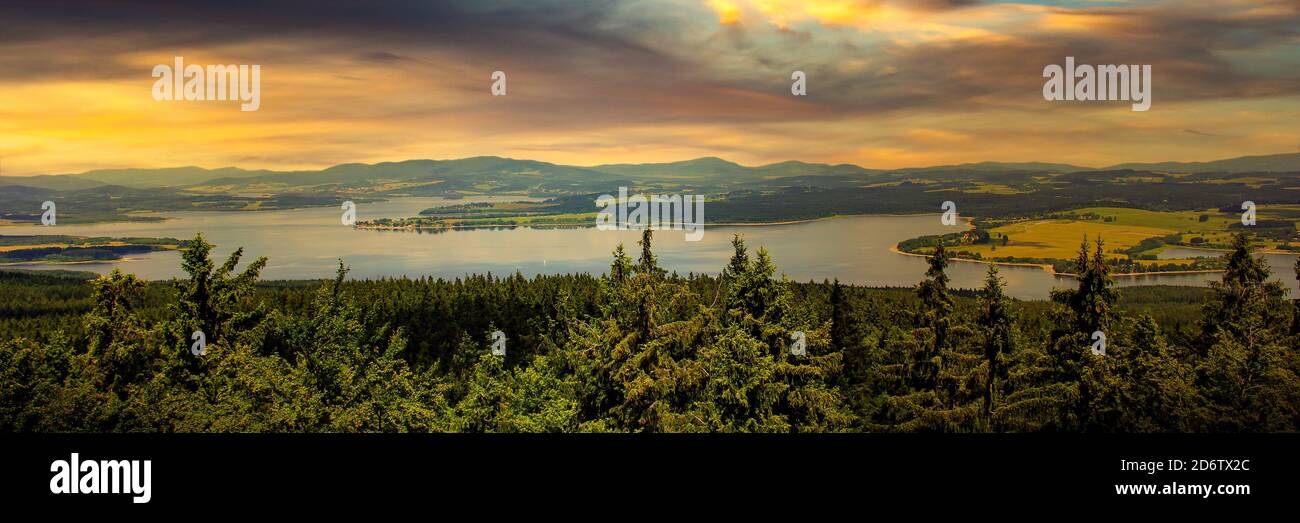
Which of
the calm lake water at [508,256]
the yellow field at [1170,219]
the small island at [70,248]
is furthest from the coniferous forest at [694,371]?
the yellow field at [1170,219]

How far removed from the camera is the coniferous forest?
1703 cm

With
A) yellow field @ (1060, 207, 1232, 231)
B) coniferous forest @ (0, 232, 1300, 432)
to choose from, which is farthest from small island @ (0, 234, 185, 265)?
yellow field @ (1060, 207, 1232, 231)

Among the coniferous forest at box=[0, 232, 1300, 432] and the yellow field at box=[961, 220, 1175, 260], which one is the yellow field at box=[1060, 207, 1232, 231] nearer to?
the yellow field at box=[961, 220, 1175, 260]

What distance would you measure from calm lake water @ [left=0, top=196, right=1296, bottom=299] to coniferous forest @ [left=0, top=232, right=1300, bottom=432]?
7694 cm

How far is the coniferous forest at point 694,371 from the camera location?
1703 cm

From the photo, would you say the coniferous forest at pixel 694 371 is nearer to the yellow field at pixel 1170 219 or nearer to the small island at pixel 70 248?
the small island at pixel 70 248

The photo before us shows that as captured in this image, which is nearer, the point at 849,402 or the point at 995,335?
the point at 995,335

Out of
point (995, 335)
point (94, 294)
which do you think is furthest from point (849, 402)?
point (94, 294)

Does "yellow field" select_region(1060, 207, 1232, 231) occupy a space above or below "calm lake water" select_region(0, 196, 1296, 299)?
above

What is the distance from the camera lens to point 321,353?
22.6 meters
